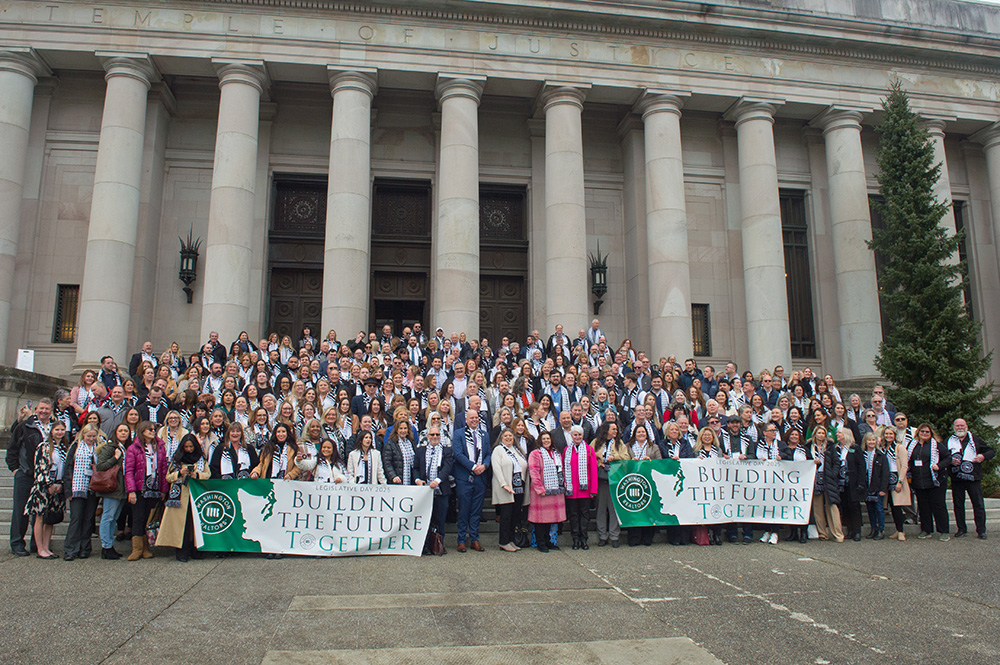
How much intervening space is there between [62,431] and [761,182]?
19.3 m

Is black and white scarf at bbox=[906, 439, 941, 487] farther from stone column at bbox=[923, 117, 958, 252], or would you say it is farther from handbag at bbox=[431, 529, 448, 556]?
stone column at bbox=[923, 117, 958, 252]

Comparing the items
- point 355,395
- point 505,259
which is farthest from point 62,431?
point 505,259

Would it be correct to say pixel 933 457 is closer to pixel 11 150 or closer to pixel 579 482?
pixel 579 482

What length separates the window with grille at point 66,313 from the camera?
65.5 ft

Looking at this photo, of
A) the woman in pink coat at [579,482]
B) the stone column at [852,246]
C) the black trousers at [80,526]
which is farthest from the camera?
the stone column at [852,246]

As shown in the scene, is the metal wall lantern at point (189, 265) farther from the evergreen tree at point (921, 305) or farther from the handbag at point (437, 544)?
the evergreen tree at point (921, 305)

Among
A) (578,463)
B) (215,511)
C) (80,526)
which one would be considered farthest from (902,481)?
(80,526)

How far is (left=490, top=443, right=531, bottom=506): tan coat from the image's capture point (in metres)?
9.84

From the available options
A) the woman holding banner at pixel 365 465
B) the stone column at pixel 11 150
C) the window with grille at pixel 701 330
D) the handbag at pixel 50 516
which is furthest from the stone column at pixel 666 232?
the stone column at pixel 11 150

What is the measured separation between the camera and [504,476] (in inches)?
390

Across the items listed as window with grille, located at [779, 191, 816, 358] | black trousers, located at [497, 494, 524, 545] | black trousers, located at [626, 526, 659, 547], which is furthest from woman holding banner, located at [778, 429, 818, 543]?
window with grille, located at [779, 191, 816, 358]

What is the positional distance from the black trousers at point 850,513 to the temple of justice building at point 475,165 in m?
8.97

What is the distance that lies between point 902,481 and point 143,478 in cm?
1122

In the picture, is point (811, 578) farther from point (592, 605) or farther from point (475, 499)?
point (475, 499)
